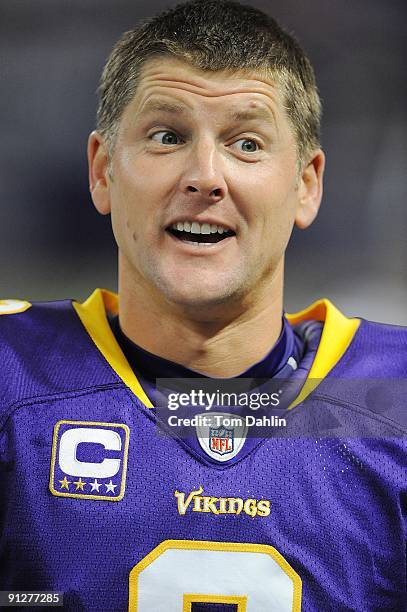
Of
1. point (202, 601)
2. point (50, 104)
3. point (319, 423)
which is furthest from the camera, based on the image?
point (50, 104)

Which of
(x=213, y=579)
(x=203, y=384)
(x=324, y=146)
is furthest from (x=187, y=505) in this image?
(x=324, y=146)

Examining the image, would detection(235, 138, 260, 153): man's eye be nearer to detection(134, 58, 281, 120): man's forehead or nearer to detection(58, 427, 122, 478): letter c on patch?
detection(134, 58, 281, 120): man's forehead

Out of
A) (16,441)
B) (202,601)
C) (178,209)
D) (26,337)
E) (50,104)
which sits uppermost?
(50,104)

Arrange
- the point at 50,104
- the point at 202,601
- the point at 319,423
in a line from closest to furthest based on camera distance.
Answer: the point at 202,601 < the point at 319,423 < the point at 50,104

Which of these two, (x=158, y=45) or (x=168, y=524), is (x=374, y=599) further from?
(x=158, y=45)

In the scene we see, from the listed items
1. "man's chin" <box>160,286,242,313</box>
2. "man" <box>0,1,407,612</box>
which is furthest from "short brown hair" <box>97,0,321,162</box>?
"man's chin" <box>160,286,242,313</box>

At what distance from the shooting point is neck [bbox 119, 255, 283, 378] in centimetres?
141

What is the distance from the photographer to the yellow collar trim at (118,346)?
1.38m

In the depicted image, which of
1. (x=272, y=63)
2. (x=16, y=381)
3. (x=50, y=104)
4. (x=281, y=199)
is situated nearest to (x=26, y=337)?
(x=16, y=381)

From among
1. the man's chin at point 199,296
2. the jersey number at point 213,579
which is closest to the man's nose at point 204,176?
the man's chin at point 199,296

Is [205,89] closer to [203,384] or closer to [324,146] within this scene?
[203,384]

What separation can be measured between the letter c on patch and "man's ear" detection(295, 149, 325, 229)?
18.8 inches

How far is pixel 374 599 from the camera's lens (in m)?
1.29

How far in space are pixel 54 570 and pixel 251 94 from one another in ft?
2.38
